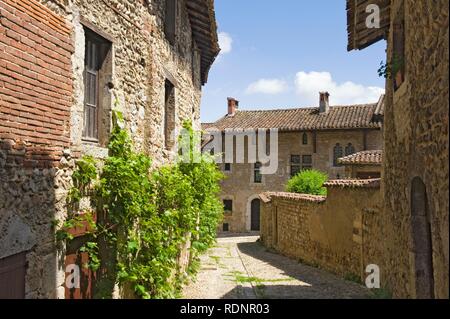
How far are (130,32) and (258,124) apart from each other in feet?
63.3

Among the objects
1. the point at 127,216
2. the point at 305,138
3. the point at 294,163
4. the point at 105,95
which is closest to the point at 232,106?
the point at 305,138

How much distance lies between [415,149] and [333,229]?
5991 mm

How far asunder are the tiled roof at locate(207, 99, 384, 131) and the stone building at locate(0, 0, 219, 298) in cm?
1649

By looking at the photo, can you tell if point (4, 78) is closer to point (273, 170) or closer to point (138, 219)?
point (138, 219)

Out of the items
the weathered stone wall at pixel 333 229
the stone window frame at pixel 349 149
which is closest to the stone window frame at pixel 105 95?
the weathered stone wall at pixel 333 229

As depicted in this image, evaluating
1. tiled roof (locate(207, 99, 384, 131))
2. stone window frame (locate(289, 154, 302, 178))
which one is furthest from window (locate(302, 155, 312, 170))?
tiled roof (locate(207, 99, 384, 131))

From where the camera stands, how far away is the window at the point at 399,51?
580 centimetres

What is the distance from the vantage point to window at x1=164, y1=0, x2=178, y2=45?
7945mm

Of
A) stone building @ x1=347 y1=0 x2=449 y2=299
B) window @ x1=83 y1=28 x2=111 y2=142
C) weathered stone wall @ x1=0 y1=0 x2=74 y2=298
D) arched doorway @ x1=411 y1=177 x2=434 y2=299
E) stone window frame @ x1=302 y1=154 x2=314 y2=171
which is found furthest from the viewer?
stone window frame @ x1=302 y1=154 x2=314 y2=171

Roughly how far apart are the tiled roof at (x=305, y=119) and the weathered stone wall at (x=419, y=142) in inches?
580

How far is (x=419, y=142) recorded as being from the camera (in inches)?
176

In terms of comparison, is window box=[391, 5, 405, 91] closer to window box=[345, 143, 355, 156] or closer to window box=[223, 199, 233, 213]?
window box=[345, 143, 355, 156]

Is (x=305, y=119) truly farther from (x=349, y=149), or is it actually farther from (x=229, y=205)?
(x=229, y=205)
